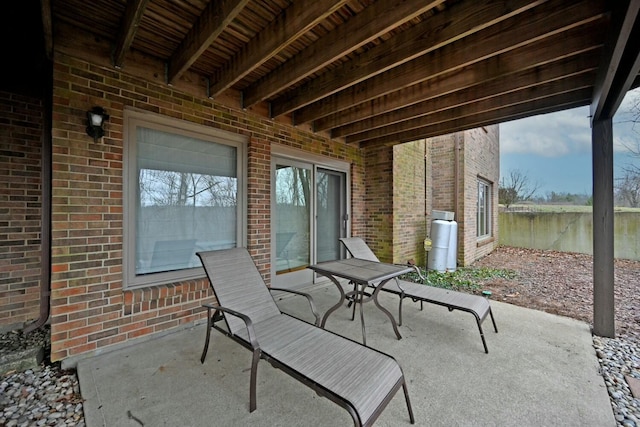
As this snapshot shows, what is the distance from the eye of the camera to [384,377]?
1529 millimetres

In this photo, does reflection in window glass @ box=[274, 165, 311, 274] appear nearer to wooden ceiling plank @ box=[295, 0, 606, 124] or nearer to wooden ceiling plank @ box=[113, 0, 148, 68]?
wooden ceiling plank @ box=[295, 0, 606, 124]

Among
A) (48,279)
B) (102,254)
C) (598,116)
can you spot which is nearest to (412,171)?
(598,116)

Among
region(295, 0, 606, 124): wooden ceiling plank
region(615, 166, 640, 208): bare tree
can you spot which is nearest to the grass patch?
region(295, 0, 606, 124): wooden ceiling plank

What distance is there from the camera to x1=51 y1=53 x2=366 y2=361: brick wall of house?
2.25 meters

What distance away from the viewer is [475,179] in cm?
715

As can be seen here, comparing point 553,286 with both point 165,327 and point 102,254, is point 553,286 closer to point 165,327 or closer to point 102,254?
point 165,327

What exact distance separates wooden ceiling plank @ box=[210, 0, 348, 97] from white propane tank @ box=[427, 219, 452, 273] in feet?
16.5

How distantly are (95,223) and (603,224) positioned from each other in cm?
531

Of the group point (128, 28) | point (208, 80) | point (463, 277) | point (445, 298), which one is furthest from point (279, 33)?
point (463, 277)

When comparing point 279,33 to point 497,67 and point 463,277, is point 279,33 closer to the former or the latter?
point 497,67

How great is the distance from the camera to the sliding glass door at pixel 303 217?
4.14 metres

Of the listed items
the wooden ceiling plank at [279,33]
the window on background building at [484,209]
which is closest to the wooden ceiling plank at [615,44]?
the wooden ceiling plank at [279,33]

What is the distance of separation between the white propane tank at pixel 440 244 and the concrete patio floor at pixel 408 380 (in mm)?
2810

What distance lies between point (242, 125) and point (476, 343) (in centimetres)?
383
